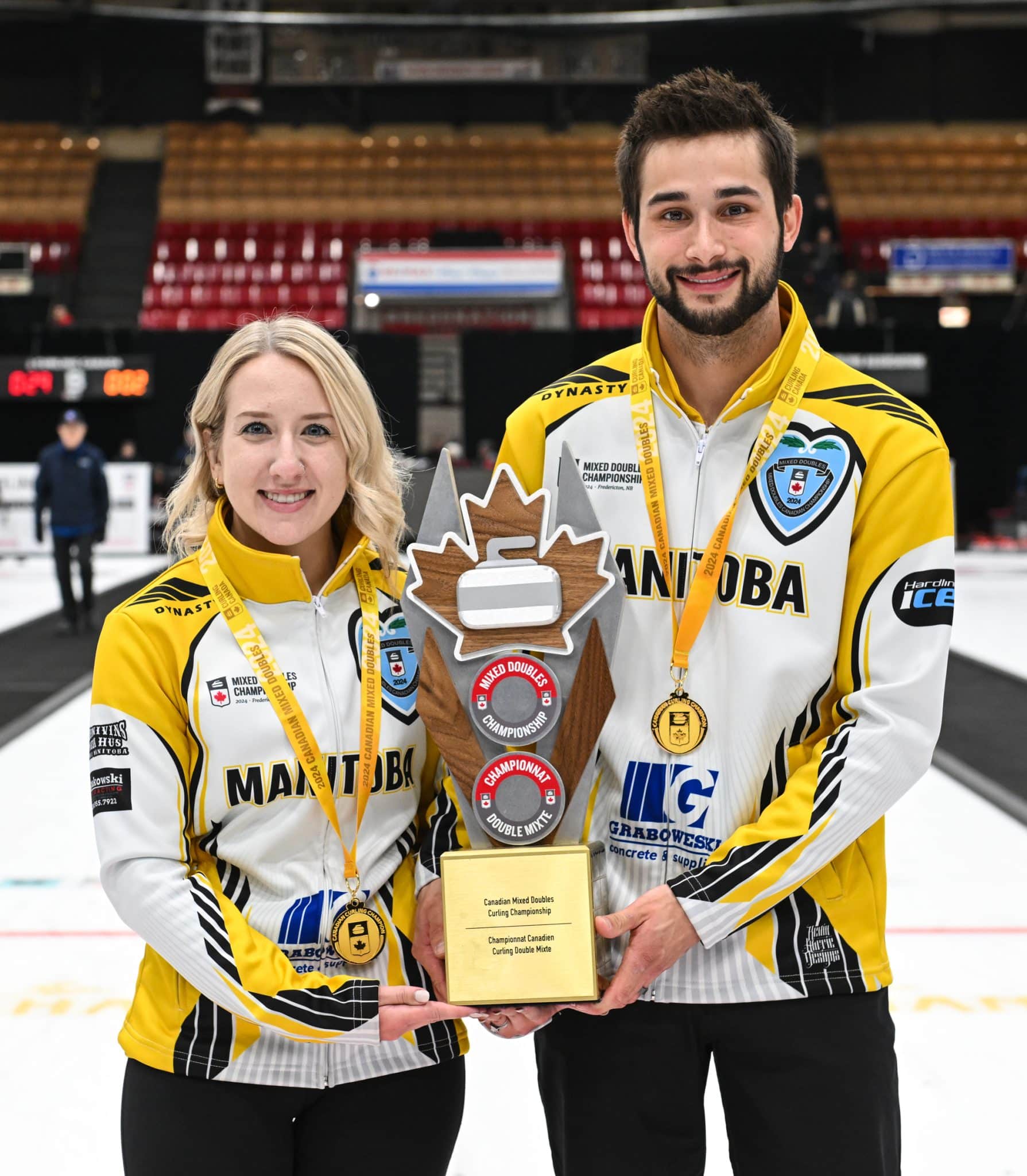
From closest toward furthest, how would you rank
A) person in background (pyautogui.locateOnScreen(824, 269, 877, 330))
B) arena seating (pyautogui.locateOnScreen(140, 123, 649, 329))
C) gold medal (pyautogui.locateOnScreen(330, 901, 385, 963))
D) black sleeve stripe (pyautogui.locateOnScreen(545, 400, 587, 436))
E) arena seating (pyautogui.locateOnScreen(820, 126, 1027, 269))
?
gold medal (pyautogui.locateOnScreen(330, 901, 385, 963)) → black sleeve stripe (pyautogui.locateOnScreen(545, 400, 587, 436)) → person in background (pyautogui.locateOnScreen(824, 269, 877, 330)) → arena seating (pyautogui.locateOnScreen(140, 123, 649, 329)) → arena seating (pyautogui.locateOnScreen(820, 126, 1027, 269))

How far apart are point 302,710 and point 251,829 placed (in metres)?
0.14

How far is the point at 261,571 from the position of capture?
143 cm

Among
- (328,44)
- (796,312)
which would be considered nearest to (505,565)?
(796,312)

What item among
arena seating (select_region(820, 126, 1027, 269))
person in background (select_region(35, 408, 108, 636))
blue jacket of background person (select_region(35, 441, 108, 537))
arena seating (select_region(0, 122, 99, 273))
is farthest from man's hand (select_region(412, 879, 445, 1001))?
Result: arena seating (select_region(0, 122, 99, 273))

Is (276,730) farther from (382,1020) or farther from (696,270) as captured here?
(696,270)

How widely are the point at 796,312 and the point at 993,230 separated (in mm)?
17047

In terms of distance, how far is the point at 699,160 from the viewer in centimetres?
136

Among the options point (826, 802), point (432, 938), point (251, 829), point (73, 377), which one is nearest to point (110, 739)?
point (251, 829)

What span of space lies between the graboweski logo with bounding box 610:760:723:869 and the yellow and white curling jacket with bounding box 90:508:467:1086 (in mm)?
211

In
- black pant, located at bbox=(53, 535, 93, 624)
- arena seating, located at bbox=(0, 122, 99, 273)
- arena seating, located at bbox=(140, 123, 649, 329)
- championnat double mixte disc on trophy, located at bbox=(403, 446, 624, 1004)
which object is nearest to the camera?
championnat double mixte disc on trophy, located at bbox=(403, 446, 624, 1004)

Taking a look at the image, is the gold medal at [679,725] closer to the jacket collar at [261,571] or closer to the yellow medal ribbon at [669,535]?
the yellow medal ribbon at [669,535]

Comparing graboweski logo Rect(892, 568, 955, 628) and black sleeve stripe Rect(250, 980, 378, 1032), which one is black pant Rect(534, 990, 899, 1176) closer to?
black sleeve stripe Rect(250, 980, 378, 1032)

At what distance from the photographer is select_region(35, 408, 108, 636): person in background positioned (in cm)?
813

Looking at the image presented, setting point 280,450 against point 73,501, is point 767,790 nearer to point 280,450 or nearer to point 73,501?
point 280,450
